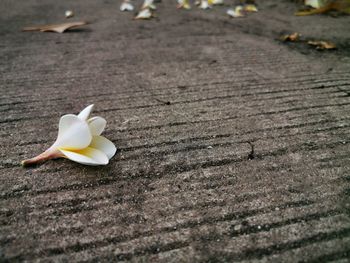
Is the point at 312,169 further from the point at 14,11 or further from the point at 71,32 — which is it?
the point at 14,11

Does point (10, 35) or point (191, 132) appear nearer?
point (191, 132)

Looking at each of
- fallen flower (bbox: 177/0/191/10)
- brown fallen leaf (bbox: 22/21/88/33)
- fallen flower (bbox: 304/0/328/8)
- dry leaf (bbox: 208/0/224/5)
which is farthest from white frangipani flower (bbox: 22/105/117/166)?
fallen flower (bbox: 304/0/328/8)

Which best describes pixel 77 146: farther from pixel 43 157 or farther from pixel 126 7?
pixel 126 7

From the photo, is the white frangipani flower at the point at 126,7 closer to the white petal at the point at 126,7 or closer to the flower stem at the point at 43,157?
the white petal at the point at 126,7

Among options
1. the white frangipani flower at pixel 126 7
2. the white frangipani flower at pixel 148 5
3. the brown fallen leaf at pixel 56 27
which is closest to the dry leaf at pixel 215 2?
the white frangipani flower at pixel 148 5

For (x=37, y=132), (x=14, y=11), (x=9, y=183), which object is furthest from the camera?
(x=14, y=11)

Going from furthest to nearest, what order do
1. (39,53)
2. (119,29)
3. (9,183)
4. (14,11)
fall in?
(14,11) → (119,29) → (39,53) → (9,183)

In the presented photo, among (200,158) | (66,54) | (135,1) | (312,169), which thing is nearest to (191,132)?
(200,158)

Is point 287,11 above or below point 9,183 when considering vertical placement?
above
